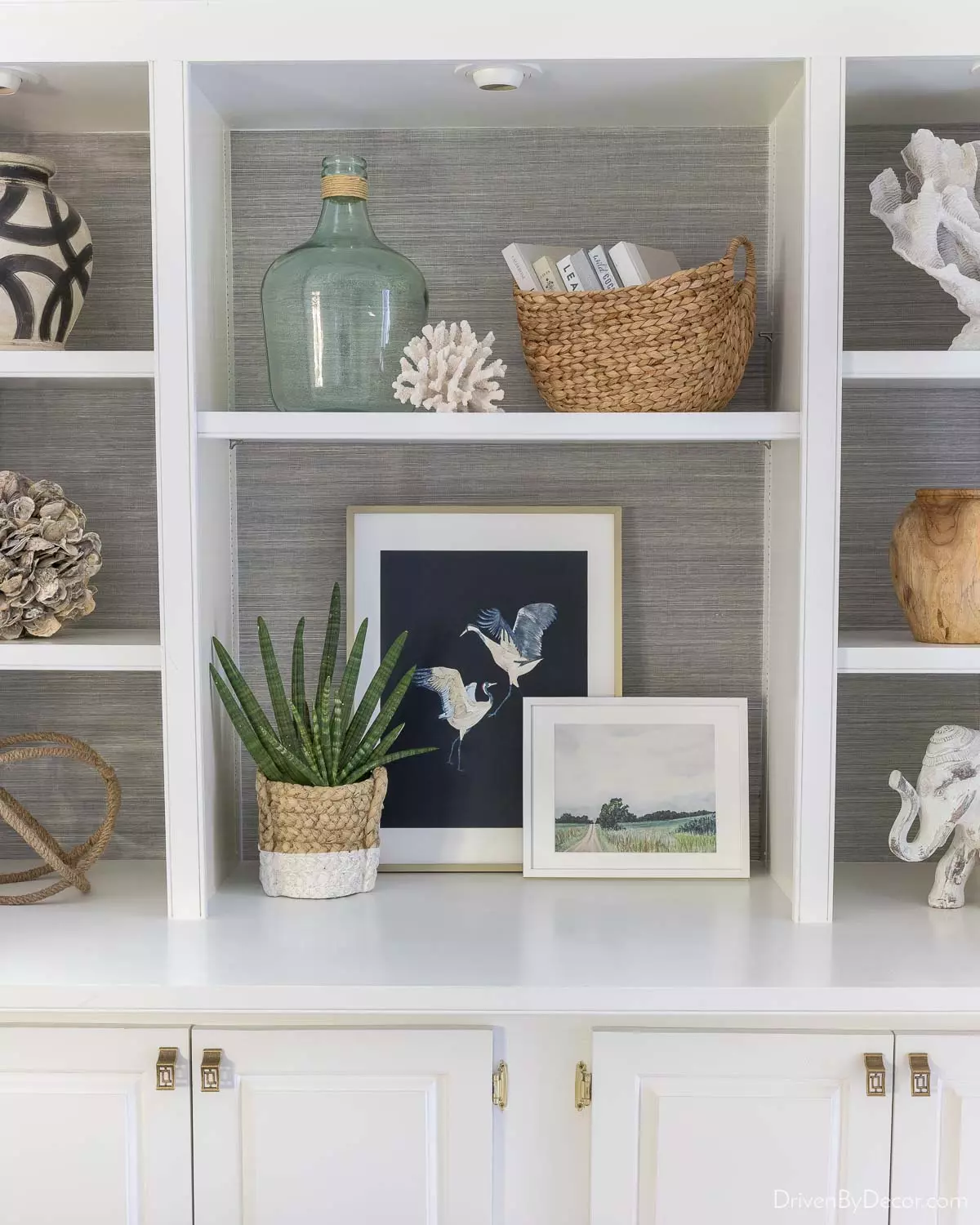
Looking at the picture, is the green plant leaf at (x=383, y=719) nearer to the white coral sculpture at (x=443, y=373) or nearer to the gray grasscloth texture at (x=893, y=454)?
the white coral sculpture at (x=443, y=373)

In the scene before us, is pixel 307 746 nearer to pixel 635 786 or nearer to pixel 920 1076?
pixel 635 786

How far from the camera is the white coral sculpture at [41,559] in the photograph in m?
1.47

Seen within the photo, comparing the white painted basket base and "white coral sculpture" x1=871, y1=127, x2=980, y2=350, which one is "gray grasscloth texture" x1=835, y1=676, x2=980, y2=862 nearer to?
"white coral sculpture" x1=871, y1=127, x2=980, y2=350

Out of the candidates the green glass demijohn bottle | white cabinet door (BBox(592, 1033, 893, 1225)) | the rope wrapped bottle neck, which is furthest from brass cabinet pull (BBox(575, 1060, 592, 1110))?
the rope wrapped bottle neck

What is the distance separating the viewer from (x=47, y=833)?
1579mm

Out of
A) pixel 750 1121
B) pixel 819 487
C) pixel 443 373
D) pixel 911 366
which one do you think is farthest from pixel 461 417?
pixel 750 1121

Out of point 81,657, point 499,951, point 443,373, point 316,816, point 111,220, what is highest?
point 111,220

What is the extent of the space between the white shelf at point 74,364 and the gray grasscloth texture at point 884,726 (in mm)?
1107

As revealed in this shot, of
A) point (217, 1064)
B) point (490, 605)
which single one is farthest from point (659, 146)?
point (217, 1064)

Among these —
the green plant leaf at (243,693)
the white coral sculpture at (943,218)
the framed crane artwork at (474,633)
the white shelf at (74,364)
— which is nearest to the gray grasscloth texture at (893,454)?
the white coral sculpture at (943,218)

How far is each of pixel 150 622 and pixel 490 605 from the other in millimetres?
523

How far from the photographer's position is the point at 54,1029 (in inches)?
50.4

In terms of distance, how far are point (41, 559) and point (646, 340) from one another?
2.73 feet

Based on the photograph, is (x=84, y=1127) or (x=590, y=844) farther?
(x=590, y=844)
